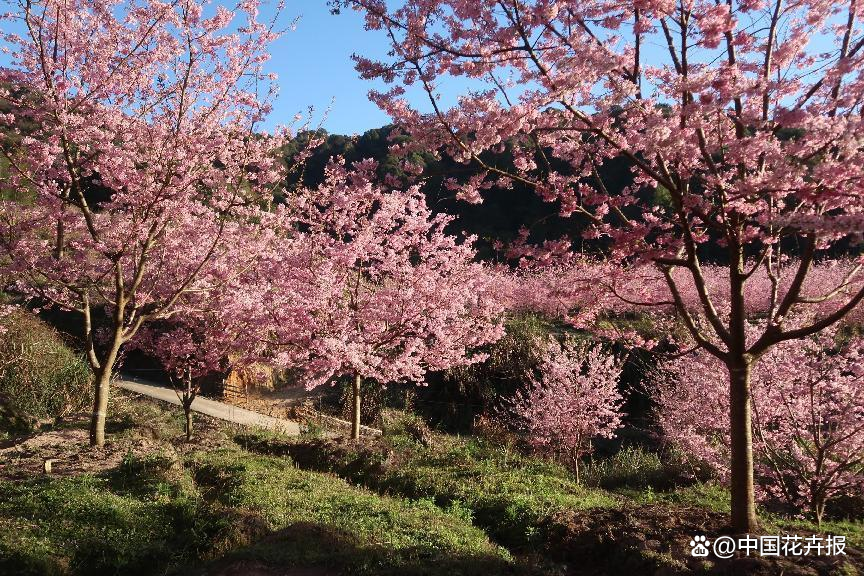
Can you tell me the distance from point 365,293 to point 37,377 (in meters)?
6.22

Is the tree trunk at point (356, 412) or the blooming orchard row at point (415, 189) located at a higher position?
the blooming orchard row at point (415, 189)

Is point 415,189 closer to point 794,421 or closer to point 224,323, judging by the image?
point 224,323

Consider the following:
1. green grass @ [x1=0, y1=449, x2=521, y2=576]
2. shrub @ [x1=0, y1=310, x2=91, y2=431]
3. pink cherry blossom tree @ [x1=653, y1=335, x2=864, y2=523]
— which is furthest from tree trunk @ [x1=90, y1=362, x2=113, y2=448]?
pink cherry blossom tree @ [x1=653, y1=335, x2=864, y2=523]

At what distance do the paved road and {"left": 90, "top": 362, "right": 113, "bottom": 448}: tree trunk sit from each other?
Answer: 10.7ft

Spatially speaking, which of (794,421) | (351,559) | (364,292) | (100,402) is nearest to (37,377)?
(100,402)

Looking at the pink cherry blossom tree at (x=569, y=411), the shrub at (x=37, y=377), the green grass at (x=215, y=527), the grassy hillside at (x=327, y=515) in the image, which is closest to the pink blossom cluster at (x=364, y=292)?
the grassy hillside at (x=327, y=515)

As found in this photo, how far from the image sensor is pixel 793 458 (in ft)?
25.7

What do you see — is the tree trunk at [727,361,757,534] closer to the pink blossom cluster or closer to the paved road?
the pink blossom cluster

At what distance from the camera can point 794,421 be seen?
7.36 metres

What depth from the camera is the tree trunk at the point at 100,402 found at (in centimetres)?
735

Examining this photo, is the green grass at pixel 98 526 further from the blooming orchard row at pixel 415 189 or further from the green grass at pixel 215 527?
the blooming orchard row at pixel 415 189

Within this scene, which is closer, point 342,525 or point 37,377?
point 342,525

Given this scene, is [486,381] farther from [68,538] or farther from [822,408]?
[68,538]

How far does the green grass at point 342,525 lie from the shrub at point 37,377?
4.39 m
